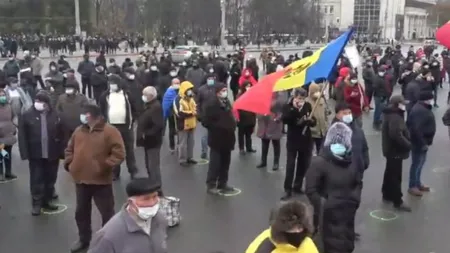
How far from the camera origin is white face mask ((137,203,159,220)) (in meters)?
3.58

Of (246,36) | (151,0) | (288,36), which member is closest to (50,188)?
(151,0)

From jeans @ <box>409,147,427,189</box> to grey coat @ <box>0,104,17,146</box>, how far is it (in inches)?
233

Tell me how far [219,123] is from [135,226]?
4.51 m

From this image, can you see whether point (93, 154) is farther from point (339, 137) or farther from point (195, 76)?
point (195, 76)

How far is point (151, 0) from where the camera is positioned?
60.6 metres

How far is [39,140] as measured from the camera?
717 cm

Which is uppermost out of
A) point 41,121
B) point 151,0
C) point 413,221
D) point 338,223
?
point 151,0

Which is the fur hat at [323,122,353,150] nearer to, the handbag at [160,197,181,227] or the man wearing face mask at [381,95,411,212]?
the man wearing face mask at [381,95,411,212]

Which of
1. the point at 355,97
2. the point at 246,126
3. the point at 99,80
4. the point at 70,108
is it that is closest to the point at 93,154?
the point at 70,108

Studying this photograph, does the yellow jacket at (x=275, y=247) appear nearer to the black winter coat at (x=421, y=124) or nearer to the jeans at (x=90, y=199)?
the jeans at (x=90, y=199)

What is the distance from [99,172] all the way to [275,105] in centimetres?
436

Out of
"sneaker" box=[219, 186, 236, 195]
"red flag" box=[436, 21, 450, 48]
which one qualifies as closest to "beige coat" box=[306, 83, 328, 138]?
"sneaker" box=[219, 186, 236, 195]

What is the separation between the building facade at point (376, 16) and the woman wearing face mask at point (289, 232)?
377 ft

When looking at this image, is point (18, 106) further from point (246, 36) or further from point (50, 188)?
point (246, 36)
